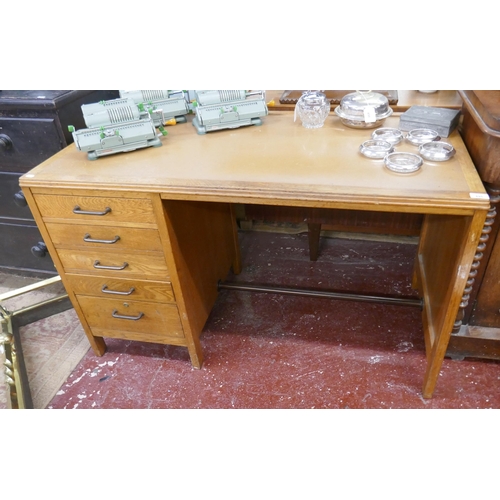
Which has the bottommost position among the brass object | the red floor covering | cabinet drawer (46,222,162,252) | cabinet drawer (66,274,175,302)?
the red floor covering

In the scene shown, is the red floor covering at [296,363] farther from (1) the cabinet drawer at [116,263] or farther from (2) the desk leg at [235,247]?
(1) the cabinet drawer at [116,263]

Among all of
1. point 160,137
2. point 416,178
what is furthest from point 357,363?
point 160,137

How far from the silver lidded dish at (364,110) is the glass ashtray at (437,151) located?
0.22 metres

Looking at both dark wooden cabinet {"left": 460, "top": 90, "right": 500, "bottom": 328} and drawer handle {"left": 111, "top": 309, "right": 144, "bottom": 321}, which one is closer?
dark wooden cabinet {"left": 460, "top": 90, "right": 500, "bottom": 328}

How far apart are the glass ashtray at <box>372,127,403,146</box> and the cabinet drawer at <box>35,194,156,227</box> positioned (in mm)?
756

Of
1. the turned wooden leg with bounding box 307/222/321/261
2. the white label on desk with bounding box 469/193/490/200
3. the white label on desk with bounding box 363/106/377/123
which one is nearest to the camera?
the white label on desk with bounding box 469/193/490/200

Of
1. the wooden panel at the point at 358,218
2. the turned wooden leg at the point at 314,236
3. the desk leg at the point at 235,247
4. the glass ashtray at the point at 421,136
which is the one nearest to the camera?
the glass ashtray at the point at 421,136

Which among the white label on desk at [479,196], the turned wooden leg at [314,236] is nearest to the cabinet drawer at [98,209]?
the white label on desk at [479,196]

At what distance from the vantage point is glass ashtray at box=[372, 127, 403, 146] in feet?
4.30

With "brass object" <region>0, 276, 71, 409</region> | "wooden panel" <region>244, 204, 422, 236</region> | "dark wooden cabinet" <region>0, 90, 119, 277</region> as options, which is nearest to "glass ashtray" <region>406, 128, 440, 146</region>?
"wooden panel" <region>244, 204, 422, 236</region>

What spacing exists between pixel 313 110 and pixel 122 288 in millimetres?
924

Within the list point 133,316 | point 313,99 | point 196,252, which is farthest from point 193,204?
point 313,99

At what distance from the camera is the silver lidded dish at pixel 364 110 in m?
1.41

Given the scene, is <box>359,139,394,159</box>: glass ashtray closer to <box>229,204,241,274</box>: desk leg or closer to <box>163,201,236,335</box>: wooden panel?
<box>163,201,236,335</box>: wooden panel
